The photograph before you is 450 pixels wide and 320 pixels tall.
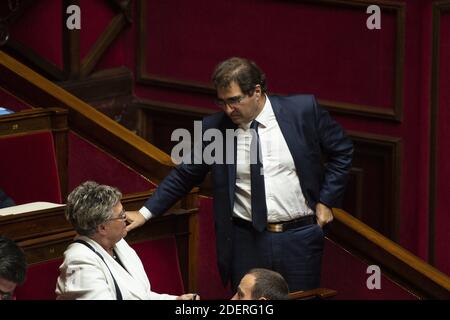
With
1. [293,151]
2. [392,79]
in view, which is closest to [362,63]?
[392,79]

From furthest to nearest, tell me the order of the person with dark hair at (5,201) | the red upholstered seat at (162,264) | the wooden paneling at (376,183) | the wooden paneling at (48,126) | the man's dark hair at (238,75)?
the wooden paneling at (376,183) < the wooden paneling at (48,126) < the person with dark hair at (5,201) < the red upholstered seat at (162,264) < the man's dark hair at (238,75)

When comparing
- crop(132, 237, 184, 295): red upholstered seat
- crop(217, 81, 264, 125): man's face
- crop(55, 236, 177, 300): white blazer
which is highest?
crop(217, 81, 264, 125): man's face

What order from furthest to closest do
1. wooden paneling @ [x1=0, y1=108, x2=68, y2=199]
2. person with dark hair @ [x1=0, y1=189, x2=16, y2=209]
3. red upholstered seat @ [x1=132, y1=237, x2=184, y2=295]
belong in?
wooden paneling @ [x1=0, y1=108, x2=68, y2=199] → person with dark hair @ [x1=0, y1=189, x2=16, y2=209] → red upholstered seat @ [x1=132, y1=237, x2=184, y2=295]

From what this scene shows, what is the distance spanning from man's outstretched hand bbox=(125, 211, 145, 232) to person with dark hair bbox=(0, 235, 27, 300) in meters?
0.51

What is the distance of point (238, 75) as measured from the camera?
285 cm

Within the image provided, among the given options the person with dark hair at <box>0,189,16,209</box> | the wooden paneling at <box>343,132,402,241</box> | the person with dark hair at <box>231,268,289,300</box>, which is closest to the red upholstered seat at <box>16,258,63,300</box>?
the person with dark hair at <box>0,189,16,209</box>

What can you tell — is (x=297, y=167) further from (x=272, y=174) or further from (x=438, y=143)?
(x=438, y=143)

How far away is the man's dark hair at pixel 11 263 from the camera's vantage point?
2.47m

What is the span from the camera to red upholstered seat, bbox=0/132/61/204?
3506 mm

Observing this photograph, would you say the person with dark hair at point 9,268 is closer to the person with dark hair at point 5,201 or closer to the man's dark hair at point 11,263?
the man's dark hair at point 11,263

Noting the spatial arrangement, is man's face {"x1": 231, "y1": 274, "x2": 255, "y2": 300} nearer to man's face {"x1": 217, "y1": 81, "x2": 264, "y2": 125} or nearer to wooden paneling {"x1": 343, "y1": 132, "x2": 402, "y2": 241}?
man's face {"x1": 217, "y1": 81, "x2": 264, "y2": 125}

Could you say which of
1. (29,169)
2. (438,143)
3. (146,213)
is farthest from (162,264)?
(438,143)

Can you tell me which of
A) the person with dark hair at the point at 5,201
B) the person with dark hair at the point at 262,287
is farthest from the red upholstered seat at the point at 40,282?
the person with dark hair at the point at 262,287

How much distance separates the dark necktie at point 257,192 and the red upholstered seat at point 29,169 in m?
0.83
